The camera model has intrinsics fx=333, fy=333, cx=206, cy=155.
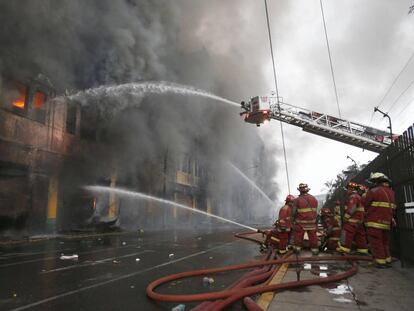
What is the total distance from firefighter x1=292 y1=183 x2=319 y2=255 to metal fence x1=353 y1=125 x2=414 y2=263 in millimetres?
1540

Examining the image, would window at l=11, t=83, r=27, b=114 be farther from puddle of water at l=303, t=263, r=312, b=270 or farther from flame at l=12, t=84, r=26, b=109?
puddle of water at l=303, t=263, r=312, b=270

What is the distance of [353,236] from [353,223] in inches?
14.0

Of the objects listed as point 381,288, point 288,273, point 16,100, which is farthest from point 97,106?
point 381,288

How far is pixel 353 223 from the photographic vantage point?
6.84 m

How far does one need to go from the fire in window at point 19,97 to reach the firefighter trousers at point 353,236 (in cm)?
1435

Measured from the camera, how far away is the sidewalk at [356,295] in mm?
3262

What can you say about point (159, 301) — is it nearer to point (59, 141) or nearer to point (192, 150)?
point (59, 141)

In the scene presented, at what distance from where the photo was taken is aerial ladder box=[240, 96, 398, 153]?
2212 cm

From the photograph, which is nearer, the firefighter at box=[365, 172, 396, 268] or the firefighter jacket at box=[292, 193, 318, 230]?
the firefighter at box=[365, 172, 396, 268]

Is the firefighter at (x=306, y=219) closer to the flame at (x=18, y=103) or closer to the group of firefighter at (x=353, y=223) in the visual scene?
the group of firefighter at (x=353, y=223)

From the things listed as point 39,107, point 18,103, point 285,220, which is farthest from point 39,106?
point 285,220

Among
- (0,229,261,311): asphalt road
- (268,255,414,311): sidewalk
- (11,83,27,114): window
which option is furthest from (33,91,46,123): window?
(268,255,414,311): sidewalk

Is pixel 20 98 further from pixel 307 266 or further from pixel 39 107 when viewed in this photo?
pixel 307 266

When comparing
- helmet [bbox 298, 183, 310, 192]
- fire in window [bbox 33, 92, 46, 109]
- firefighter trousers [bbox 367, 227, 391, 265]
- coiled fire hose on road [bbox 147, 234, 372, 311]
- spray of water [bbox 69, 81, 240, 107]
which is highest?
spray of water [bbox 69, 81, 240, 107]
